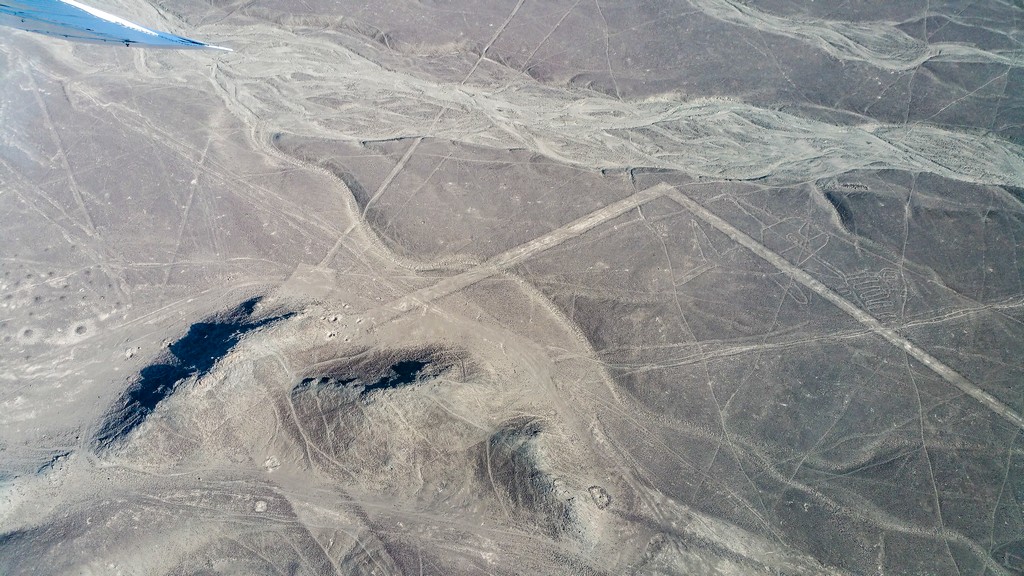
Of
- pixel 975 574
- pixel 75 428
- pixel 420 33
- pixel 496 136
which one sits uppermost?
pixel 420 33

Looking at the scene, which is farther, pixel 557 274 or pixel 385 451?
pixel 557 274

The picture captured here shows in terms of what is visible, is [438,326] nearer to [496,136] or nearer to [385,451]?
[385,451]

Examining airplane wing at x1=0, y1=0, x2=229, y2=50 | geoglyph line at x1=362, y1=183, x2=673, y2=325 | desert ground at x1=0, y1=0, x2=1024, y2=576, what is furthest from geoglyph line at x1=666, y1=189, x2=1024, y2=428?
airplane wing at x1=0, y1=0, x2=229, y2=50

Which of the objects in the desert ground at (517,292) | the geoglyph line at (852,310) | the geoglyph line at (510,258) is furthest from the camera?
the geoglyph line at (510,258)

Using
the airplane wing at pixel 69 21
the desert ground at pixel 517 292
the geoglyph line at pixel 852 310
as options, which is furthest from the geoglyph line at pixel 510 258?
the airplane wing at pixel 69 21

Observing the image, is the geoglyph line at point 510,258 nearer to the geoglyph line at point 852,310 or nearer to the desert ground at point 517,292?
the desert ground at point 517,292

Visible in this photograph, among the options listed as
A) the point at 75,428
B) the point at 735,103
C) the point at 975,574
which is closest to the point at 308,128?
the point at 75,428

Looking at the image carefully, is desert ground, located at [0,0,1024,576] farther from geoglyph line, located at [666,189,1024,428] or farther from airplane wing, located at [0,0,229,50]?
airplane wing, located at [0,0,229,50]
